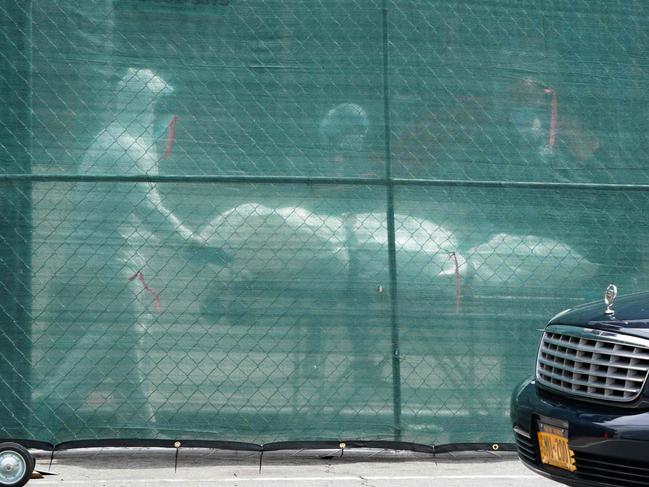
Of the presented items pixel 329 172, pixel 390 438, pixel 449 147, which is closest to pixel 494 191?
pixel 449 147

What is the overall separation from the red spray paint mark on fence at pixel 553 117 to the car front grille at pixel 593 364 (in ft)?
7.14

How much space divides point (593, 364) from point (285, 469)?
256 cm

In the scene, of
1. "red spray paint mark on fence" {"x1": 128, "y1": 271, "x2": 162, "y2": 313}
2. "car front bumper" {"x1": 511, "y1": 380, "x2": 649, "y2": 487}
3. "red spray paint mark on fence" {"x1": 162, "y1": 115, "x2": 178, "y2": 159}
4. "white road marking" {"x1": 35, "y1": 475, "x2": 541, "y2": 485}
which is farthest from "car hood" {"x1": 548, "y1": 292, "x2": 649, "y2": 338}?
"red spray paint mark on fence" {"x1": 162, "y1": 115, "x2": 178, "y2": 159}

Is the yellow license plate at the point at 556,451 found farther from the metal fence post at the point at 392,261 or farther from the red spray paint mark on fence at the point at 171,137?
the red spray paint mark on fence at the point at 171,137

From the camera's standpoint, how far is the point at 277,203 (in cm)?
684

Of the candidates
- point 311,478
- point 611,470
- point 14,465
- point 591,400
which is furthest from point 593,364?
point 14,465

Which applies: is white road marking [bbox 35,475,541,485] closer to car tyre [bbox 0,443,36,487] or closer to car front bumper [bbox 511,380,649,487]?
car tyre [bbox 0,443,36,487]

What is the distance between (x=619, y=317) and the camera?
4.93 metres

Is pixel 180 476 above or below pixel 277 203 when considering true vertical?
below

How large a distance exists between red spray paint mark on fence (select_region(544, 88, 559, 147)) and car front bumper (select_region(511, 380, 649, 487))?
2452 mm

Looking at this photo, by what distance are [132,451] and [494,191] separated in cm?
288

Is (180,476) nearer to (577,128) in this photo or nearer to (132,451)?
(132,451)

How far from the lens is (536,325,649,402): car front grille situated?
15.4 feet

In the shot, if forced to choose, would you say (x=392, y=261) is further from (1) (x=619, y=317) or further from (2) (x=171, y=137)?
(1) (x=619, y=317)
